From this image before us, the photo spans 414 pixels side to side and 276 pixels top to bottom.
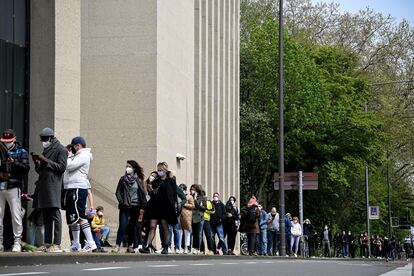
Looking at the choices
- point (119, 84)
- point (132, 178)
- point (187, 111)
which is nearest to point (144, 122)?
point (119, 84)

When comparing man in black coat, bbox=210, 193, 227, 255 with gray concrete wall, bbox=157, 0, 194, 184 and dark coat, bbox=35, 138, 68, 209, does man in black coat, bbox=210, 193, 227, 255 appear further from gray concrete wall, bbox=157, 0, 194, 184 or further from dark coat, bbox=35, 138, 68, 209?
dark coat, bbox=35, 138, 68, 209

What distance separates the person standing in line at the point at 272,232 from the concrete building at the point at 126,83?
359cm

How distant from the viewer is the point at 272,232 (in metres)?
38.7

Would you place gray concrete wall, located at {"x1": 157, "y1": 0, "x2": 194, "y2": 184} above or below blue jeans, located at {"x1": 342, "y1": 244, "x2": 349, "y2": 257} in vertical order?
above

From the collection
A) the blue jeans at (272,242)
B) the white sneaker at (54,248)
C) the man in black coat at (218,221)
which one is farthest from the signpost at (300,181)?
the white sneaker at (54,248)

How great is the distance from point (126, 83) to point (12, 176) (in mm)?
18245

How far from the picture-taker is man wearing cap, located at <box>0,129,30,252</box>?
667 inches

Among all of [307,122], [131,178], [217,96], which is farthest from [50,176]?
[307,122]

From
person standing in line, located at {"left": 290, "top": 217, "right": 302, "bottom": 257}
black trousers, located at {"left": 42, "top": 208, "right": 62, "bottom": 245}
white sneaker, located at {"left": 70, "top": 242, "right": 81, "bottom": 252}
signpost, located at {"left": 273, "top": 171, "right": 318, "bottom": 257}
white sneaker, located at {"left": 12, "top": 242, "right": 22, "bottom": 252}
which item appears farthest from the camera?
person standing in line, located at {"left": 290, "top": 217, "right": 302, "bottom": 257}

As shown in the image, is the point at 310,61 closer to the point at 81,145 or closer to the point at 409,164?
the point at 409,164

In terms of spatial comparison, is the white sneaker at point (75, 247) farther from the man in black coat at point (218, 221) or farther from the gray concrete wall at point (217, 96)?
the gray concrete wall at point (217, 96)

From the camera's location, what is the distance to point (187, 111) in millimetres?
40219

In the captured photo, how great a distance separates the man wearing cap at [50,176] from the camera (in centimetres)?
1761

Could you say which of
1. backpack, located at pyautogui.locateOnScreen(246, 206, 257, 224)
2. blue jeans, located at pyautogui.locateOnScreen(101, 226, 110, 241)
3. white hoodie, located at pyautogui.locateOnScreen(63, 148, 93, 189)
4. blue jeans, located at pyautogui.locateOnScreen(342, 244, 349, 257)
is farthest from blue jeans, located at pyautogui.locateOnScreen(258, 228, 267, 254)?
blue jeans, located at pyautogui.locateOnScreen(342, 244, 349, 257)
